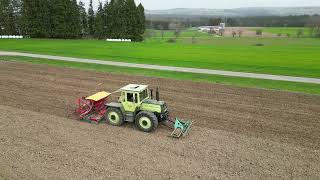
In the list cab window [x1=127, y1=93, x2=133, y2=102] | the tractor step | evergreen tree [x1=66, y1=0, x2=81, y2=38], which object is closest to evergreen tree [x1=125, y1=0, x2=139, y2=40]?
evergreen tree [x1=66, y1=0, x2=81, y2=38]

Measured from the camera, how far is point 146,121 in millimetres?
14727

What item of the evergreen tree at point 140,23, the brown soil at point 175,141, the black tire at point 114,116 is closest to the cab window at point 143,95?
the black tire at point 114,116

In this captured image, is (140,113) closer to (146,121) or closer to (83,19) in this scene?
(146,121)

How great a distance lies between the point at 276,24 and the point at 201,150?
516ft

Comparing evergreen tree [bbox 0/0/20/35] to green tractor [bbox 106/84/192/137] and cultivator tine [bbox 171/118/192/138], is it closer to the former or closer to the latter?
green tractor [bbox 106/84/192/137]

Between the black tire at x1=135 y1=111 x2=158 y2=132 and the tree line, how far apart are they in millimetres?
62767

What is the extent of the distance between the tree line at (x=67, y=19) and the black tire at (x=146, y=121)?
62767 mm

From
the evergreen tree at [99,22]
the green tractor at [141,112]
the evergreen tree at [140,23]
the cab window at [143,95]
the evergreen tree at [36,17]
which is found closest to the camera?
the green tractor at [141,112]

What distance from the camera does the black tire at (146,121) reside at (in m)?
14.6

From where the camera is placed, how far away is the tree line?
2842 inches

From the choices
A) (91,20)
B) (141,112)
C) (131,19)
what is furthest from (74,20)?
(141,112)

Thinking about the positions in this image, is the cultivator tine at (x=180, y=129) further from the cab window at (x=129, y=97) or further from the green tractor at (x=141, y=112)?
the cab window at (x=129, y=97)

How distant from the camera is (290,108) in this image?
61.9 feet

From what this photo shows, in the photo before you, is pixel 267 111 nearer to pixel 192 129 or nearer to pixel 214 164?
pixel 192 129
